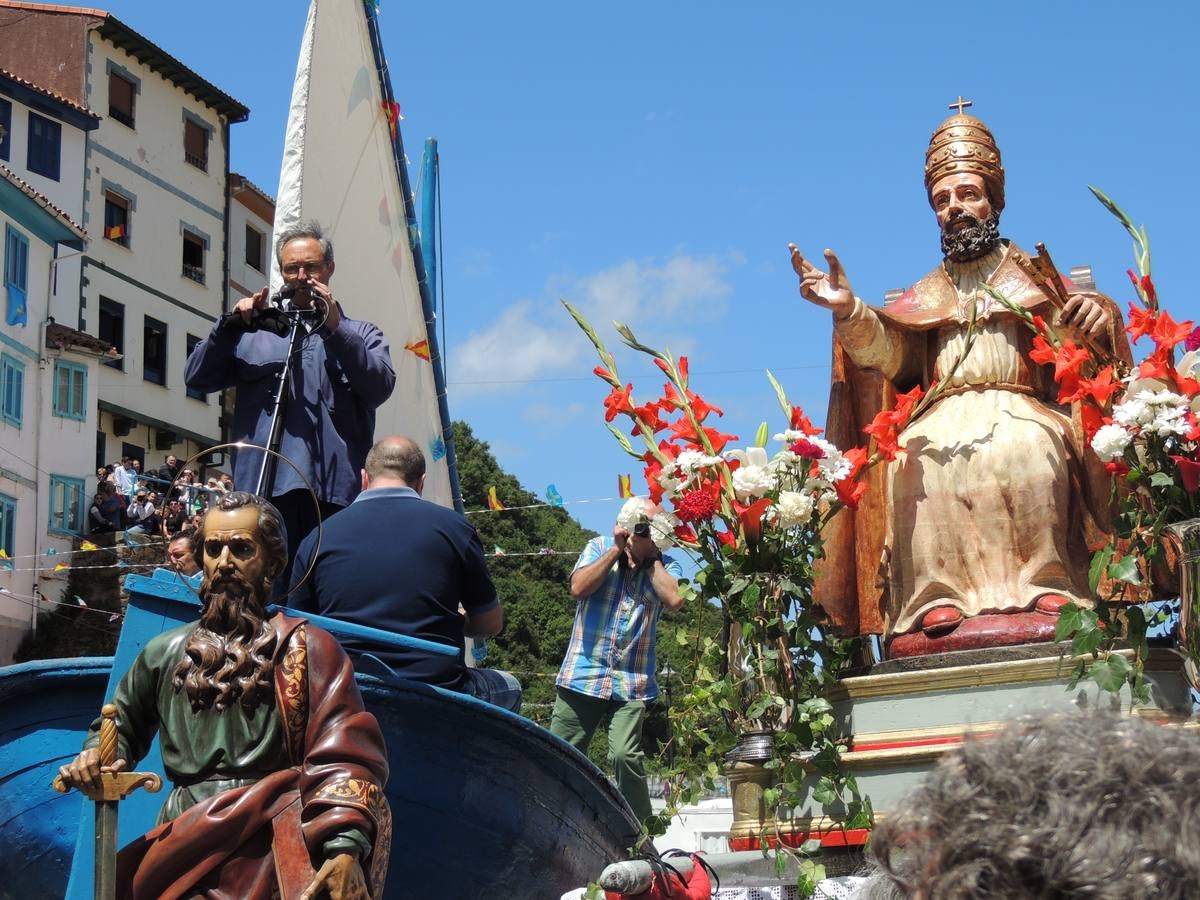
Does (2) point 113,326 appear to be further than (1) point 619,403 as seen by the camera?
Yes

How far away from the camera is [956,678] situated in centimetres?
599

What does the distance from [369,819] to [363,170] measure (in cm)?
650

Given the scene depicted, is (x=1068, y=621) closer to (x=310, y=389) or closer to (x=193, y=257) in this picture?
(x=310, y=389)

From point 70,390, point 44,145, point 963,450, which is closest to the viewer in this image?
point 963,450

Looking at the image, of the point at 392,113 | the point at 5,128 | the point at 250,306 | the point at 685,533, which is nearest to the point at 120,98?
the point at 5,128

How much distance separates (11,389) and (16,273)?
7.28 feet

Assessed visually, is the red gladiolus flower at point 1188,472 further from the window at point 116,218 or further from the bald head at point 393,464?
the window at point 116,218

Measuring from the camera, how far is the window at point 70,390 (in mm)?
33594

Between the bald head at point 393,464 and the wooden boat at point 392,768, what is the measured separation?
2.37 feet

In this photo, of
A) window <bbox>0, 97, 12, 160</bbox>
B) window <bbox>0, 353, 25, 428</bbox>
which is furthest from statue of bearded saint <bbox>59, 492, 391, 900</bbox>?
window <bbox>0, 97, 12, 160</bbox>

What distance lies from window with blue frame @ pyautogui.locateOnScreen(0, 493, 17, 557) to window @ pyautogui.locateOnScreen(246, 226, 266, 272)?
12444mm

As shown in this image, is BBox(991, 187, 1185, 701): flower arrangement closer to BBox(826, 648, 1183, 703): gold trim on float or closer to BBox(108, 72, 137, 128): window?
BBox(826, 648, 1183, 703): gold trim on float

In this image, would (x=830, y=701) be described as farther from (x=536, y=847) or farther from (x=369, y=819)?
(x=369, y=819)

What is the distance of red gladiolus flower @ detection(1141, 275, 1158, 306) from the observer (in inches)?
232
